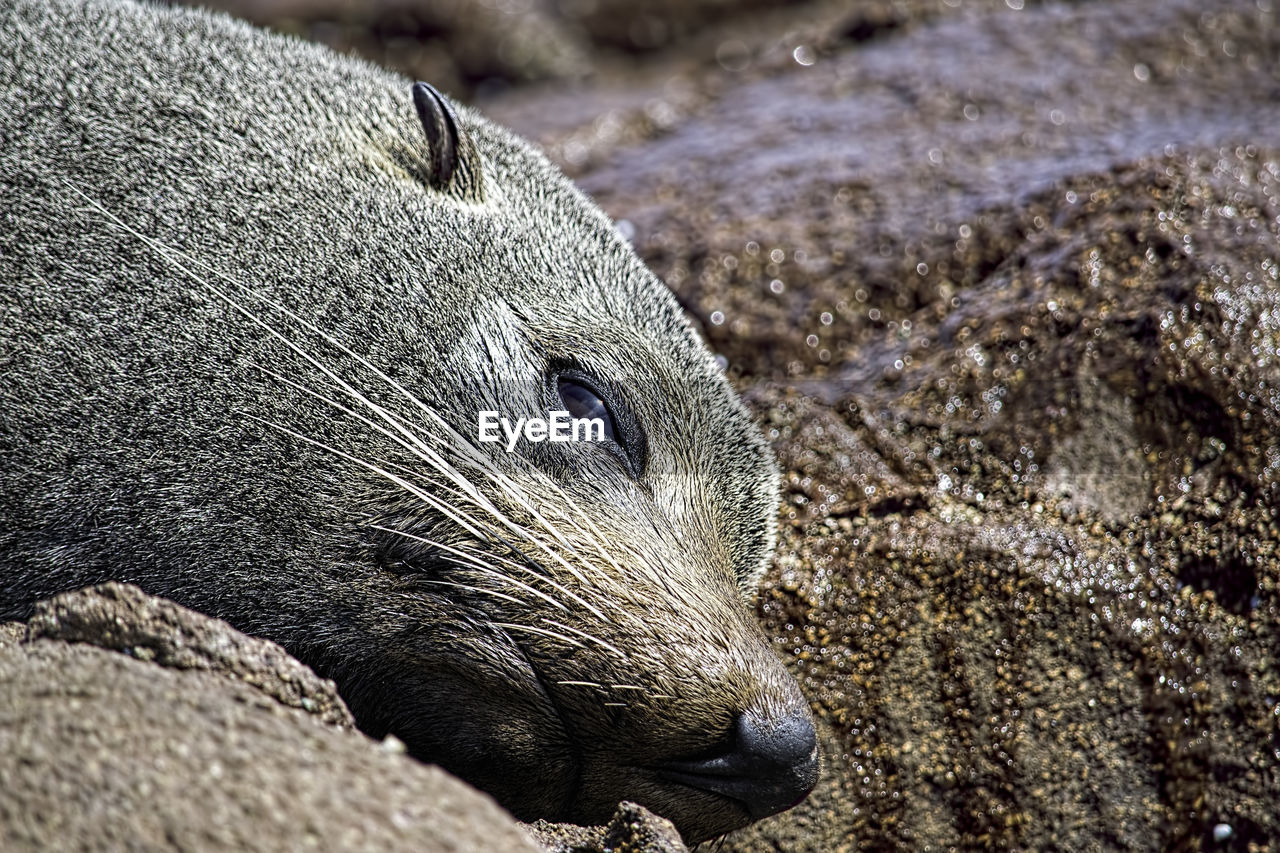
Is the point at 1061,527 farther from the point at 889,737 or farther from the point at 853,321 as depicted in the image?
the point at 853,321

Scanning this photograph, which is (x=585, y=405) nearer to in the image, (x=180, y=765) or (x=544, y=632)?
(x=544, y=632)

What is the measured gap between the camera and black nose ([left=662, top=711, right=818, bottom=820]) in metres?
2.71

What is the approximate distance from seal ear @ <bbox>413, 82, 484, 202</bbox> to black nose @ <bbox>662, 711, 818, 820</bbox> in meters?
1.70

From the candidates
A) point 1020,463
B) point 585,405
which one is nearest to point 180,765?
point 585,405

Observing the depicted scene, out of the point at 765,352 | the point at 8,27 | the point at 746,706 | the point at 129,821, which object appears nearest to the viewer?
the point at 129,821

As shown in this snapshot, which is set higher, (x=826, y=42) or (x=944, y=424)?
(x=826, y=42)

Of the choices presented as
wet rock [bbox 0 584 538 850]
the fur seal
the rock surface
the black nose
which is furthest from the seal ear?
the black nose

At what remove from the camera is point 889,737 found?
346cm

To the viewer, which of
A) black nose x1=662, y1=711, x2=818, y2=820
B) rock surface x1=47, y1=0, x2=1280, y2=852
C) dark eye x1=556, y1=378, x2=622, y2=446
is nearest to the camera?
black nose x1=662, y1=711, x2=818, y2=820

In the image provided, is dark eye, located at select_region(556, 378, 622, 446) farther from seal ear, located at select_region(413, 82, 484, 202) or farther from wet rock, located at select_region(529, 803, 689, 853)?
wet rock, located at select_region(529, 803, 689, 853)

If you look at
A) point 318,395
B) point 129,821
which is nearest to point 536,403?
point 318,395

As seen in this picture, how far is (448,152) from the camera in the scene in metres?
3.45

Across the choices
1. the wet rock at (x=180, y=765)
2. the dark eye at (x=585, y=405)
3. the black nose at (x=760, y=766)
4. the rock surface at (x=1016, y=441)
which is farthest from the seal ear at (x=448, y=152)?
the black nose at (x=760, y=766)

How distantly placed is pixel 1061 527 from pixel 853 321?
3.94 ft
